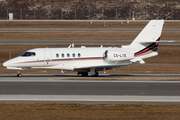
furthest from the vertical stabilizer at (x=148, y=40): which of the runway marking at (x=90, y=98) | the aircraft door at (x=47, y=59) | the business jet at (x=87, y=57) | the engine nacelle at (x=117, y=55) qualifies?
the runway marking at (x=90, y=98)

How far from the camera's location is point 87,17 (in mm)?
88125

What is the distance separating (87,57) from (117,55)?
3.00m

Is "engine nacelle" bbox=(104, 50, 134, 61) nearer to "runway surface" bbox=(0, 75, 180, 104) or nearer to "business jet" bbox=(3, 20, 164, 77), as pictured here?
"business jet" bbox=(3, 20, 164, 77)

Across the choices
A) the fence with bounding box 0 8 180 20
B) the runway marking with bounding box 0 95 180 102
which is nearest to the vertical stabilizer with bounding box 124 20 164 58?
the runway marking with bounding box 0 95 180 102

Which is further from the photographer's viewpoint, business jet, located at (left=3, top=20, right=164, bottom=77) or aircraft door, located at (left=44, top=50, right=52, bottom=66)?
aircraft door, located at (left=44, top=50, right=52, bottom=66)

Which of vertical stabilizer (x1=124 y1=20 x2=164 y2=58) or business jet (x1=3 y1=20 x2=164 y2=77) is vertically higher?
vertical stabilizer (x1=124 y1=20 x2=164 y2=58)

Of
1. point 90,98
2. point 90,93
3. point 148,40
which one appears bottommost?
point 90,93

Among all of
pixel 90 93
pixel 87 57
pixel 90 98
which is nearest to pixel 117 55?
pixel 87 57

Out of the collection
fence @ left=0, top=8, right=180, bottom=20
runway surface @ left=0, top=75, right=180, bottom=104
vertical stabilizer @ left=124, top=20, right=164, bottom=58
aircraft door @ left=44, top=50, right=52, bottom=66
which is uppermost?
fence @ left=0, top=8, right=180, bottom=20

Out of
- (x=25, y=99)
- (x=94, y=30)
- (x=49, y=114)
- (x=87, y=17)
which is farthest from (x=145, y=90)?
(x=87, y=17)

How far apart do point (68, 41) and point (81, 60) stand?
28560 mm

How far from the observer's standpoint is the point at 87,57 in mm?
34281

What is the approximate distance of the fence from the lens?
8669 centimetres

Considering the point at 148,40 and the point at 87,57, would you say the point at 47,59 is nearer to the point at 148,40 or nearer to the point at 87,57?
the point at 87,57
